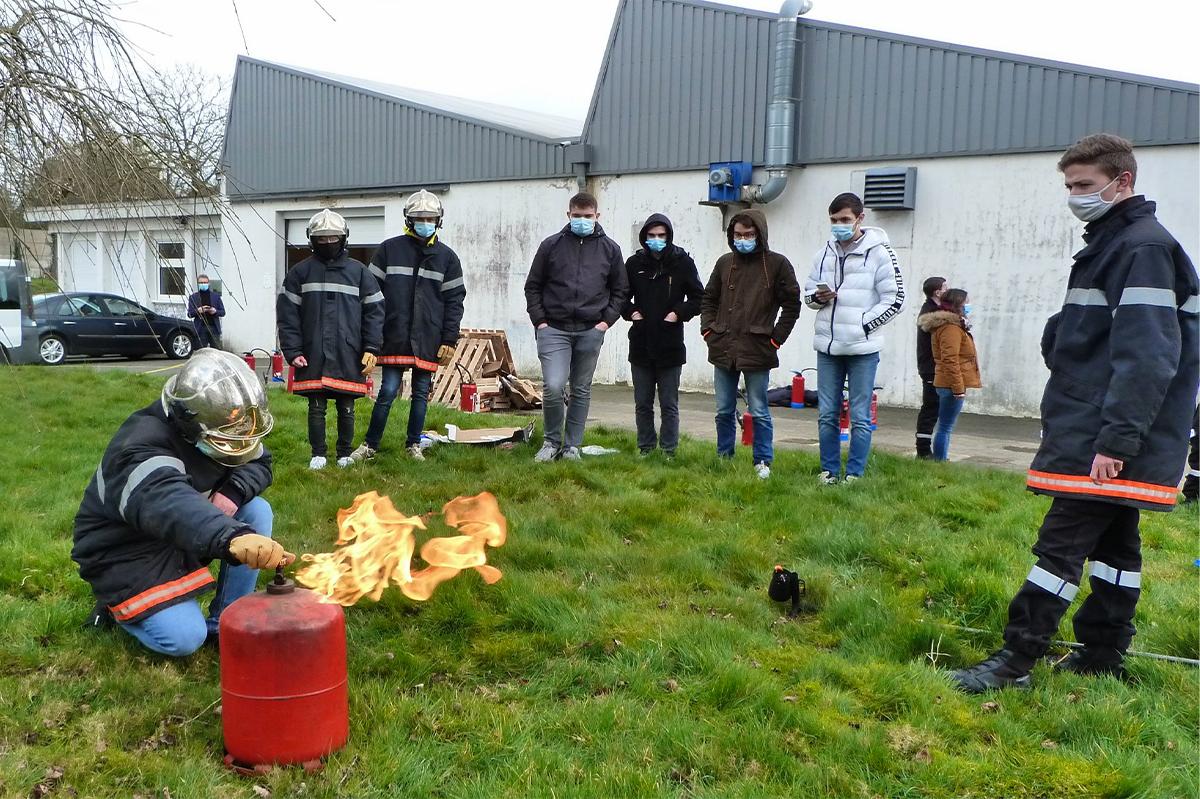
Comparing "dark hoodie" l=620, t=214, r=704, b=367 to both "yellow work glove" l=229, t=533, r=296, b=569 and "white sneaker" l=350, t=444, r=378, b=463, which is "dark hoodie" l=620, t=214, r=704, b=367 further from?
"yellow work glove" l=229, t=533, r=296, b=569

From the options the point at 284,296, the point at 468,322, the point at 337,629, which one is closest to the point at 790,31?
the point at 468,322

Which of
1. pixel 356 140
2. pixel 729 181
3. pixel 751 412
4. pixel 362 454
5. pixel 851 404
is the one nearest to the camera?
pixel 851 404

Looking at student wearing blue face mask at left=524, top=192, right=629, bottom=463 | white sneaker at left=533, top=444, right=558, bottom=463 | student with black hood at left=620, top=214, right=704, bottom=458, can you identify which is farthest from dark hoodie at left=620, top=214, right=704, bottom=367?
white sneaker at left=533, top=444, right=558, bottom=463

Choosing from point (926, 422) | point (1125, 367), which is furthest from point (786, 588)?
point (926, 422)

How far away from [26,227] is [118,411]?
18.9ft

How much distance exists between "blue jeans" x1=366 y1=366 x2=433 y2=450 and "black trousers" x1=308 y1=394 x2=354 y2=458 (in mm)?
298

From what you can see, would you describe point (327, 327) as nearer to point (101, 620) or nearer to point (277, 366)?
point (101, 620)

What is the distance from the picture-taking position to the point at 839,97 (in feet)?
49.0

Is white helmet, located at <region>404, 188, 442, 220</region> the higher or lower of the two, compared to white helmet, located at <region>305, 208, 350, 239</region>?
higher

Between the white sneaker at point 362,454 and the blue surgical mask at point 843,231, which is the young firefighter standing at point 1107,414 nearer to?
the blue surgical mask at point 843,231

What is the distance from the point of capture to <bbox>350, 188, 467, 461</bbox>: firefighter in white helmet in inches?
324

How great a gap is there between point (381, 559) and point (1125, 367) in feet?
10.2

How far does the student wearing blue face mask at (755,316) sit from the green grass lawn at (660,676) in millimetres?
1279

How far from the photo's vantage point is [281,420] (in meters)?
10.1
